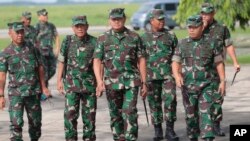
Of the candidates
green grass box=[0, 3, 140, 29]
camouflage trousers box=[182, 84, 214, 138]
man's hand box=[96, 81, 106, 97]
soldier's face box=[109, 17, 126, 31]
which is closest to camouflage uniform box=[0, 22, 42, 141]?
man's hand box=[96, 81, 106, 97]

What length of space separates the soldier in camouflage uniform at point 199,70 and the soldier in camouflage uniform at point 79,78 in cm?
124

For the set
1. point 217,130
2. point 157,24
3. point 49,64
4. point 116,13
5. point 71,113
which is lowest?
point 49,64

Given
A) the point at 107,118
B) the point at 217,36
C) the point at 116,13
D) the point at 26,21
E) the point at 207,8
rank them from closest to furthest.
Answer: the point at 116,13 < the point at 207,8 < the point at 217,36 < the point at 107,118 < the point at 26,21

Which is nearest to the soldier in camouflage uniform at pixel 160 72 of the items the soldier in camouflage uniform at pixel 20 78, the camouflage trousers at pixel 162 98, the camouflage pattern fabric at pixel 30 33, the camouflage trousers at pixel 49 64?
the camouflage trousers at pixel 162 98

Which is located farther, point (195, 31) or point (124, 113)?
point (124, 113)

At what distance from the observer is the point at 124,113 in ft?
38.4

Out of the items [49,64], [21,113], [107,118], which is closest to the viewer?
[21,113]

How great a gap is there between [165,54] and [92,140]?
1.84 m

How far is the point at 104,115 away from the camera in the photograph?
1631 cm

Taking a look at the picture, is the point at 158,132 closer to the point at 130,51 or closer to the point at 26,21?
the point at 130,51

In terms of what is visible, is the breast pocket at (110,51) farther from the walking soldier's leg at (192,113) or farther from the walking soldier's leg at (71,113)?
the walking soldier's leg at (192,113)

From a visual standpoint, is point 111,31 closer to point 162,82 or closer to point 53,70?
point 162,82

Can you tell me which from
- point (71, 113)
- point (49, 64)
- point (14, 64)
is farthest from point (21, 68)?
point (49, 64)

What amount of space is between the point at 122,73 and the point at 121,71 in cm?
3
